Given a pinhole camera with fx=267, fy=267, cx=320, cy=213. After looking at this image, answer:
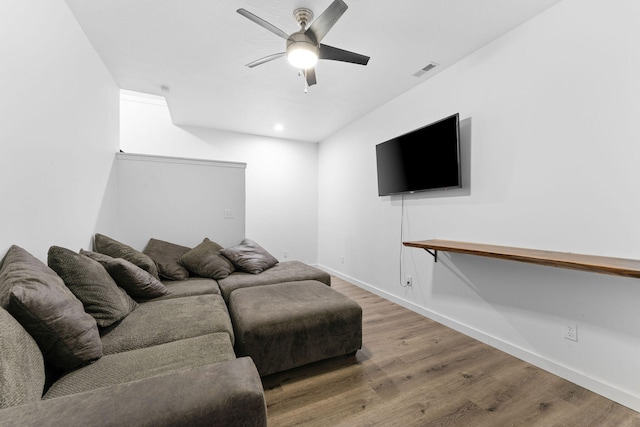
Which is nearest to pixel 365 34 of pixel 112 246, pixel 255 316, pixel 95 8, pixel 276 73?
pixel 276 73

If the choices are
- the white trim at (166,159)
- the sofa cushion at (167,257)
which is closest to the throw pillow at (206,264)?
the sofa cushion at (167,257)

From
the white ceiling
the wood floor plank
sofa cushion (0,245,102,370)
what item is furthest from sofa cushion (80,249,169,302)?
the white ceiling

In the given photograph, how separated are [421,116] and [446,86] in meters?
0.38

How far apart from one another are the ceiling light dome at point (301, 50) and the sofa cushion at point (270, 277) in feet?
6.50

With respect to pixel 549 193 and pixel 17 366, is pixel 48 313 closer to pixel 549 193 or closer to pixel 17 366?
pixel 17 366

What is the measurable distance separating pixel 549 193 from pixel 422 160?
3.70 ft

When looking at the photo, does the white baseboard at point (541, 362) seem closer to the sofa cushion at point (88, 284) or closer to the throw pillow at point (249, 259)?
the throw pillow at point (249, 259)

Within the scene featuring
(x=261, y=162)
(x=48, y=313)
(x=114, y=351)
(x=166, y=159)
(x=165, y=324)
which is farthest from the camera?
(x=261, y=162)

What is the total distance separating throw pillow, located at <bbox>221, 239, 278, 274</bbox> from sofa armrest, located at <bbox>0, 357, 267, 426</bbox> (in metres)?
2.12

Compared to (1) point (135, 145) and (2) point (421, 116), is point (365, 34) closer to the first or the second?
(2) point (421, 116)

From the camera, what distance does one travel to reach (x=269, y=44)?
2379mm

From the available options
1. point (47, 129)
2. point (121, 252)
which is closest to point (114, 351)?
point (121, 252)

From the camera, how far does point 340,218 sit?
473 cm

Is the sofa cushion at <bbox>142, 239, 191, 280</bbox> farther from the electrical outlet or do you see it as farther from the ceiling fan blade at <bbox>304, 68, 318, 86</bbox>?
the electrical outlet
